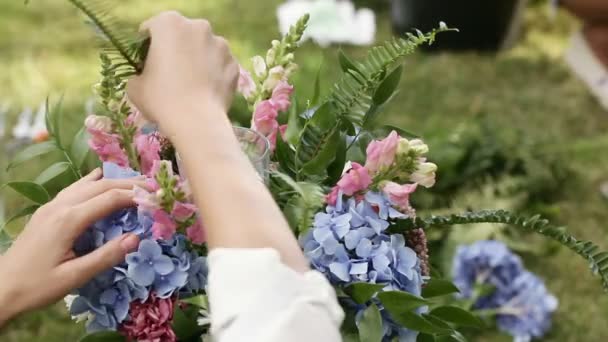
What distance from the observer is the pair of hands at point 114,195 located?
1.93 feet

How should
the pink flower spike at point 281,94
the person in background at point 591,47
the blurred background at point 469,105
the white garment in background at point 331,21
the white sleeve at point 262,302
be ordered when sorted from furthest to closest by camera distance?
the white garment in background at point 331,21 < the person in background at point 591,47 < the blurred background at point 469,105 < the pink flower spike at point 281,94 < the white sleeve at point 262,302

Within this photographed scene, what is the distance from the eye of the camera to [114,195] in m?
0.63

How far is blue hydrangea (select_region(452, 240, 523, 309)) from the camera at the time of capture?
1585mm

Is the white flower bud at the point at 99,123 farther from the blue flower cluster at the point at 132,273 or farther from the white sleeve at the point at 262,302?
the white sleeve at the point at 262,302

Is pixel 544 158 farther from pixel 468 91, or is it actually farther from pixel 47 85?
pixel 47 85

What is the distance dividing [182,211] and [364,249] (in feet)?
0.50

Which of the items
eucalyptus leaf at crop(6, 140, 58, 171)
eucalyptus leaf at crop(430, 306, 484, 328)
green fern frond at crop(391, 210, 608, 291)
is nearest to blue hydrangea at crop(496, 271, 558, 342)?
eucalyptus leaf at crop(430, 306, 484, 328)

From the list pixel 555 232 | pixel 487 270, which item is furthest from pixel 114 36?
pixel 487 270

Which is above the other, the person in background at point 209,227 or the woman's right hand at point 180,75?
the woman's right hand at point 180,75

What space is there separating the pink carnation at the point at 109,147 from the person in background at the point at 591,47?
1773mm

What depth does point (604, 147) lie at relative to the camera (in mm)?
2164

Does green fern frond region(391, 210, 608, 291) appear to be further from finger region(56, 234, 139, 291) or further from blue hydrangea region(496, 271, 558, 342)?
blue hydrangea region(496, 271, 558, 342)

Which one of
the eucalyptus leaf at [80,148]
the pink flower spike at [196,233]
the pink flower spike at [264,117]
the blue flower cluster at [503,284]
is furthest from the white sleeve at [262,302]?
the blue flower cluster at [503,284]

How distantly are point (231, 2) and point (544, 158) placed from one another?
133 cm
